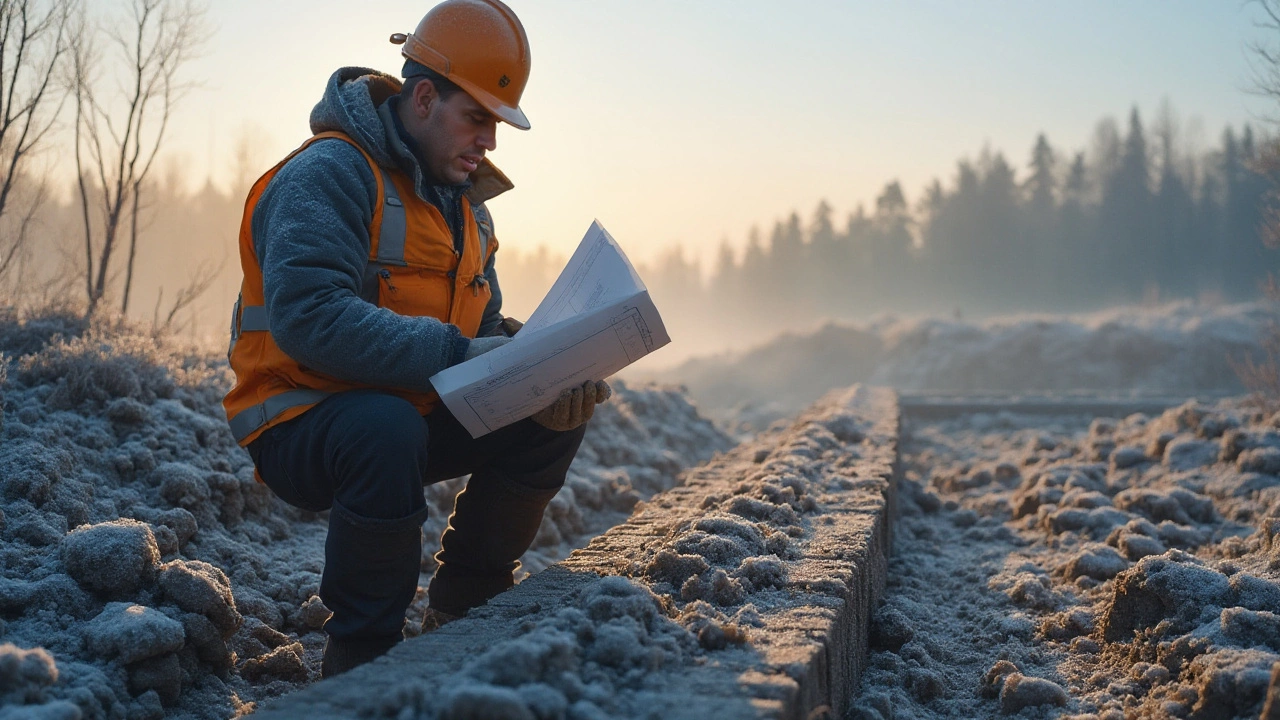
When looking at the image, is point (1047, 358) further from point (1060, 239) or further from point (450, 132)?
point (1060, 239)

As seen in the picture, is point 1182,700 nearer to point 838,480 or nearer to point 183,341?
point 838,480

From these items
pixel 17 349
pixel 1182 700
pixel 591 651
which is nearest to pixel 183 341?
pixel 17 349

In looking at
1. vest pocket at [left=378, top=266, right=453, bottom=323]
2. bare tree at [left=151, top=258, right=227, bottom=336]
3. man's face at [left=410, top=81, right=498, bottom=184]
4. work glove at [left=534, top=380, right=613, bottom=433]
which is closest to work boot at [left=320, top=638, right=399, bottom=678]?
work glove at [left=534, top=380, right=613, bottom=433]

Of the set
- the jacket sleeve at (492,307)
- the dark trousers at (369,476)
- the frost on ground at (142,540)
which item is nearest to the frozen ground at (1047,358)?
the frost on ground at (142,540)

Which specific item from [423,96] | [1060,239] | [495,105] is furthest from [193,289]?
[1060,239]

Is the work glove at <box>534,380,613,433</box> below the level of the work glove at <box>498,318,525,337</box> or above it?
below

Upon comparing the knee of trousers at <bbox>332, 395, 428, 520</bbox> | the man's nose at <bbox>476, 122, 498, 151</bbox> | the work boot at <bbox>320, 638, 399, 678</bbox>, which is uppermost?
the man's nose at <bbox>476, 122, 498, 151</bbox>

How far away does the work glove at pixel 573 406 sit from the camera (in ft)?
8.25

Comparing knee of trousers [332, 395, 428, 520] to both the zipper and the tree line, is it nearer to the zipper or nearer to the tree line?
the zipper

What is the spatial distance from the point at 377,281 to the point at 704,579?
1.11 m

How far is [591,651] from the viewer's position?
6.07 ft

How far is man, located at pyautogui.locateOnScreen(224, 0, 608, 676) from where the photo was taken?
7.46 ft

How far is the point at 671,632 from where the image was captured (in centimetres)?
203

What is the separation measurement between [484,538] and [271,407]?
0.74 m
